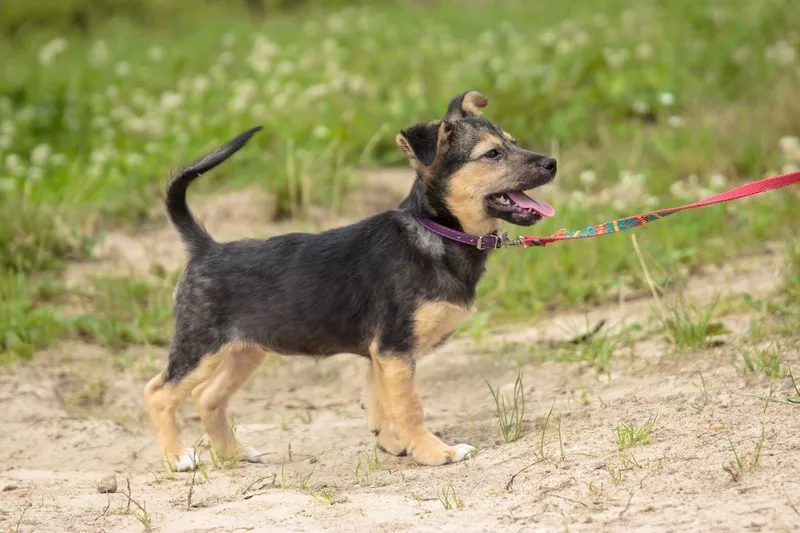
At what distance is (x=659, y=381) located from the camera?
555 cm

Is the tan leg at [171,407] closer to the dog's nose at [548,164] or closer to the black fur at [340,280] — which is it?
the black fur at [340,280]

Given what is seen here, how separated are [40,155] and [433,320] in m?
5.66

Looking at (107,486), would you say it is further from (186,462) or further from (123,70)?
(123,70)

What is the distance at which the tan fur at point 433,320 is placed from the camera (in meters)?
5.09

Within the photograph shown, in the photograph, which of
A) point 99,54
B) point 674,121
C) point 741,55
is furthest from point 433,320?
point 99,54

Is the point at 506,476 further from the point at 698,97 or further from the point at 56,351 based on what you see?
the point at 698,97

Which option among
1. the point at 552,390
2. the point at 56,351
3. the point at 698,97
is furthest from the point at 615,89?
the point at 56,351

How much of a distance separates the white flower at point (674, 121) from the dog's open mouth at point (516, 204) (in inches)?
185

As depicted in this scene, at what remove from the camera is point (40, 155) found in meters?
9.52

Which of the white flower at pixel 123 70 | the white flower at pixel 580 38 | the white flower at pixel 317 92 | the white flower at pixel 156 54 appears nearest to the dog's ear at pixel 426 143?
the white flower at pixel 317 92

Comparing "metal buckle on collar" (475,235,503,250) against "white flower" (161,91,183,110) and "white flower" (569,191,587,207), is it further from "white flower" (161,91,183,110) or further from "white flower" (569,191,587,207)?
"white flower" (161,91,183,110)

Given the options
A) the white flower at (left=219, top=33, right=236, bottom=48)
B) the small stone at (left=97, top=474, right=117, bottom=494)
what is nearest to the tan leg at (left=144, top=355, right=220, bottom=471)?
the small stone at (left=97, top=474, right=117, bottom=494)

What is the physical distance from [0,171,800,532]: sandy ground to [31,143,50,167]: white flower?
2.98 metres

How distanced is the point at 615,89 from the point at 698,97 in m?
0.81
